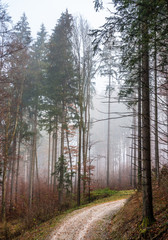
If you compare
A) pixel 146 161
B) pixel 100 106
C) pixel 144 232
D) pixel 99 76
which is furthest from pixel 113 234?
pixel 100 106

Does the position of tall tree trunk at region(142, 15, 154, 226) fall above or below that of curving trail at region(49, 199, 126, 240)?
above

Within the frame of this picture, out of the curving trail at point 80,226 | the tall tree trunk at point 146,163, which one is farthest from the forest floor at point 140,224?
the curving trail at point 80,226

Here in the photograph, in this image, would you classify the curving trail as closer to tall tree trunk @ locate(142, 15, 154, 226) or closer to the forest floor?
the forest floor

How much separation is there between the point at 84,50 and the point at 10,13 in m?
7.58

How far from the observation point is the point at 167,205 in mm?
5559

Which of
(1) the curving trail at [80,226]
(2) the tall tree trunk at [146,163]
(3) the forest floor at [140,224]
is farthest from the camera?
(1) the curving trail at [80,226]

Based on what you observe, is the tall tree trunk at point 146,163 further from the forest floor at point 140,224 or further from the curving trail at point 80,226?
the curving trail at point 80,226

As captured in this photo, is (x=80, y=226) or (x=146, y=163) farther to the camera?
(x=80, y=226)

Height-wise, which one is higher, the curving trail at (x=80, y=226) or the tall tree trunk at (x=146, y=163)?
the tall tree trunk at (x=146, y=163)

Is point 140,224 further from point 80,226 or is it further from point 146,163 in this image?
point 80,226

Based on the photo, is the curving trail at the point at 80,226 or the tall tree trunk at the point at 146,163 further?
the curving trail at the point at 80,226

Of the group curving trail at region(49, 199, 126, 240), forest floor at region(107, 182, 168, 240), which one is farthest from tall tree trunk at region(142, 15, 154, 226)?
curving trail at region(49, 199, 126, 240)

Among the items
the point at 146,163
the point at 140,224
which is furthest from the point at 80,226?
the point at 146,163

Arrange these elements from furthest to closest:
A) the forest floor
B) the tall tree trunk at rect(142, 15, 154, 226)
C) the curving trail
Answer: the curving trail < the tall tree trunk at rect(142, 15, 154, 226) < the forest floor
